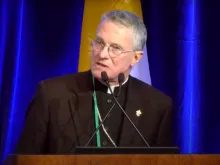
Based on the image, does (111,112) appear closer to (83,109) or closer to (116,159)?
(83,109)

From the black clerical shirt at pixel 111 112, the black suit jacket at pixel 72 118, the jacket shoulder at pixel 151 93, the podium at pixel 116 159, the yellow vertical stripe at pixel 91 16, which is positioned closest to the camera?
the podium at pixel 116 159

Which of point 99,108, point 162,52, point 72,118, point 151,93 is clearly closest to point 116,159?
point 72,118

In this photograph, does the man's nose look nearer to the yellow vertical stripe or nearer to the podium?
the yellow vertical stripe

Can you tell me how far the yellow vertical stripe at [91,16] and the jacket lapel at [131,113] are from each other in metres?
0.38

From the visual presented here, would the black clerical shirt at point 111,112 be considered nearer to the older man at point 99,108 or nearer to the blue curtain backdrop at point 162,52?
the older man at point 99,108

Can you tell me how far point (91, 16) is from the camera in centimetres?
292

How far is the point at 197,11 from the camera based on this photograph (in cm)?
291

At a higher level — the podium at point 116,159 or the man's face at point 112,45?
the man's face at point 112,45

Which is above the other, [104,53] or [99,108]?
[104,53]

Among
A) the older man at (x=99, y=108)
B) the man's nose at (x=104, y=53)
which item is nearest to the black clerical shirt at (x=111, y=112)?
the older man at (x=99, y=108)

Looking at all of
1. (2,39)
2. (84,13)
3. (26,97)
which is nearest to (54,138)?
(26,97)

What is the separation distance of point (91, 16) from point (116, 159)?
162 cm

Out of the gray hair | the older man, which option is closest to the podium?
the older man

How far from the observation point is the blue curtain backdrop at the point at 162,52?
2715 mm
